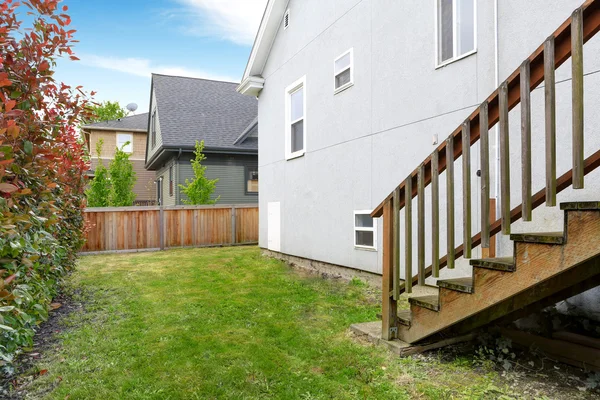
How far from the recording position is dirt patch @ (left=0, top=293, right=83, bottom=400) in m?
2.86

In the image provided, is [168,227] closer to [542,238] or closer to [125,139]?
[542,238]

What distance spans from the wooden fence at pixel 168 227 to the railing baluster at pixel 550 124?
11304 millimetres

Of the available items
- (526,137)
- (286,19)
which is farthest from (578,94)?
(286,19)

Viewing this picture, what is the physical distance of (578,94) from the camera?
2113mm

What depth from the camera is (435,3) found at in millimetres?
4887

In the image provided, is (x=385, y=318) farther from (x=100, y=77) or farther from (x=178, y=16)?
(x=100, y=77)

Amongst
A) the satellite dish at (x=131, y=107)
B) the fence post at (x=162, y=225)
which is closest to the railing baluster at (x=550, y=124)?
the fence post at (x=162, y=225)

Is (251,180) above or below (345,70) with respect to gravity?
below

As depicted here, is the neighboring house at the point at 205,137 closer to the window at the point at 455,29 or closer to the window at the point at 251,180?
the window at the point at 251,180

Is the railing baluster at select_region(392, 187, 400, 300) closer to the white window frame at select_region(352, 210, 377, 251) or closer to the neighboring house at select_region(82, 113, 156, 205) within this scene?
the white window frame at select_region(352, 210, 377, 251)

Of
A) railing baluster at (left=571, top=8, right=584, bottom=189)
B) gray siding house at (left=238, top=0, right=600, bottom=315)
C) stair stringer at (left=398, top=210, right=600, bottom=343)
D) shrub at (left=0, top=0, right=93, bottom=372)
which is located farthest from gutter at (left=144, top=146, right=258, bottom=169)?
railing baluster at (left=571, top=8, right=584, bottom=189)

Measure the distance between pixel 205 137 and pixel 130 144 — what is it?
9790 mm

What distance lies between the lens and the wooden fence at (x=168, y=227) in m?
11.6

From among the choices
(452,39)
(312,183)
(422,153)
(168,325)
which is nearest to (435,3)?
(452,39)
